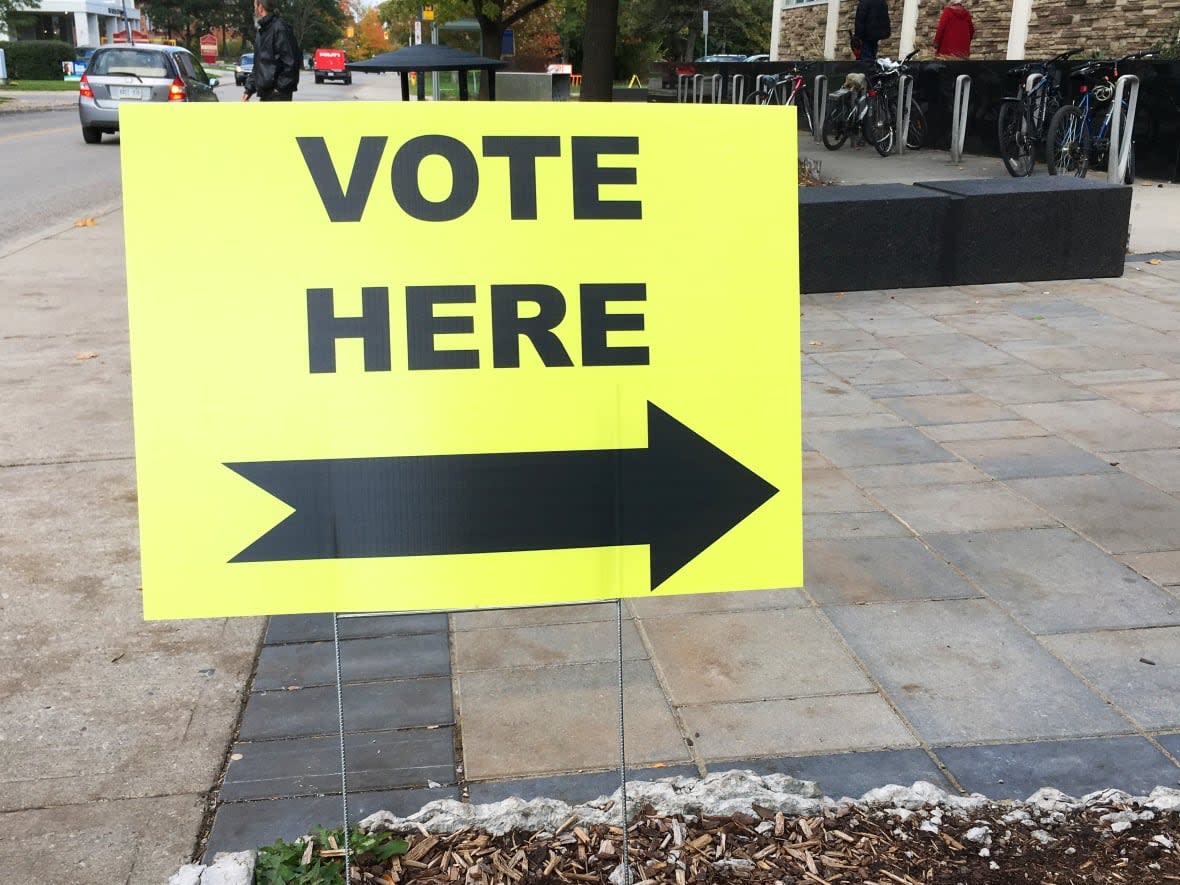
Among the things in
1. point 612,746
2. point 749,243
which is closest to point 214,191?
point 749,243

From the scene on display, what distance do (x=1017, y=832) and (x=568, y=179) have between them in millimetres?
1753

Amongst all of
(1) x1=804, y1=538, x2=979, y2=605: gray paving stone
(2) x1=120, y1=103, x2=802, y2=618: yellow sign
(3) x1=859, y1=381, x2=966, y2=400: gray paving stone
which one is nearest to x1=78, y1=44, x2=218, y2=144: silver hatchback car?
(3) x1=859, y1=381, x2=966, y2=400: gray paving stone

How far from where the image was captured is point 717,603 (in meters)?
4.12

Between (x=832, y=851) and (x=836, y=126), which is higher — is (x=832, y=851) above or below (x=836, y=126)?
below

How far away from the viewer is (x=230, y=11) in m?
122

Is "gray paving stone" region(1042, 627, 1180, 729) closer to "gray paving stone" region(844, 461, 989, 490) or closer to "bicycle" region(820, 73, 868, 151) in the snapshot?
"gray paving stone" region(844, 461, 989, 490)

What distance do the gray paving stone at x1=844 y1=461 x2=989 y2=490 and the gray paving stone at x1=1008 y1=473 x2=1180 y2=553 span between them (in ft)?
0.67

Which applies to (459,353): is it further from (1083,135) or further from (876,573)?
(1083,135)

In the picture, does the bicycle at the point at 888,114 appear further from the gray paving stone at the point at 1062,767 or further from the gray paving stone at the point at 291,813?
the gray paving stone at the point at 291,813

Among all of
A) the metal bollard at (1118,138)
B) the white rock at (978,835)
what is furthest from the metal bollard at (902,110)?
the white rock at (978,835)

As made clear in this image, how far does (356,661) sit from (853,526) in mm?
2067

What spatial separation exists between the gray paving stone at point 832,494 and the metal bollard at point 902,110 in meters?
13.6

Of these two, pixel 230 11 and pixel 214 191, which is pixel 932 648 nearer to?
pixel 214 191

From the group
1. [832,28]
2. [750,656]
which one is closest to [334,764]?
[750,656]
